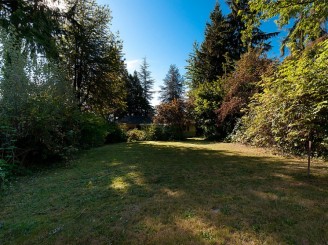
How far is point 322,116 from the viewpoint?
4035 mm

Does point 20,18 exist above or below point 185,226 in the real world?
above

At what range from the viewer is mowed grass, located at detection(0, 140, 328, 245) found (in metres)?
2.56

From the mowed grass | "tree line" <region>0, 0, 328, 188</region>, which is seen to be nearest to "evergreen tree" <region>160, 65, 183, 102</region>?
"tree line" <region>0, 0, 328, 188</region>

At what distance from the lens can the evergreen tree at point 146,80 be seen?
135ft

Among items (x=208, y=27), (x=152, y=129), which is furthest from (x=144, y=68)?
(x=152, y=129)

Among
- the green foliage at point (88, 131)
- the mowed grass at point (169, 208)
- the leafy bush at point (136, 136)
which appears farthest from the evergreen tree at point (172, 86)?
the mowed grass at point (169, 208)

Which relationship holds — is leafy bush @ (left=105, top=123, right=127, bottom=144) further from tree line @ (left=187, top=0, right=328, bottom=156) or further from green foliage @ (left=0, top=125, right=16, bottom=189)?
tree line @ (left=187, top=0, right=328, bottom=156)

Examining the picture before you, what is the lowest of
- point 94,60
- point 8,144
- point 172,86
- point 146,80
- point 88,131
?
point 8,144

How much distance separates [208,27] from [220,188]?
72.8 ft

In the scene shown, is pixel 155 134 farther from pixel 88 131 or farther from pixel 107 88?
pixel 88 131

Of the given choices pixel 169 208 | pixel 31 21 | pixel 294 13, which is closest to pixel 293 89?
pixel 294 13

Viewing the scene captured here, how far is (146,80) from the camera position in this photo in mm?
41688

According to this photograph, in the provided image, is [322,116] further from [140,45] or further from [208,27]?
[208,27]

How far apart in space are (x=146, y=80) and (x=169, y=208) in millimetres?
39624
